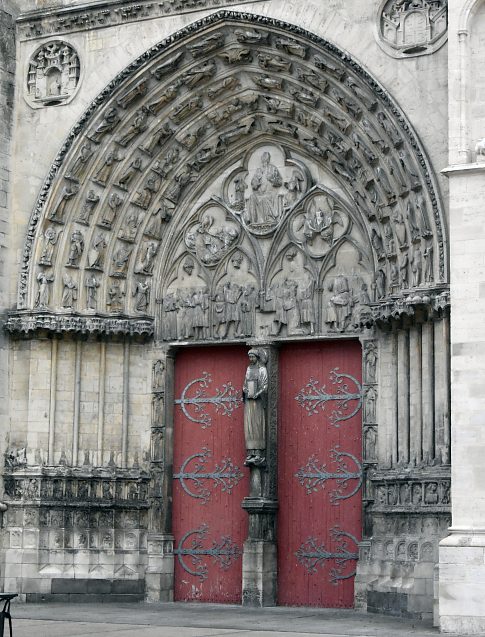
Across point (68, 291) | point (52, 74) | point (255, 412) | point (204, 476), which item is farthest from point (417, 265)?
point (52, 74)

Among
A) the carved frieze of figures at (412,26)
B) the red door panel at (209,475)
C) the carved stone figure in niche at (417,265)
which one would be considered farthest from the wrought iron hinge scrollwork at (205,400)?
the carved frieze of figures at (412,26)

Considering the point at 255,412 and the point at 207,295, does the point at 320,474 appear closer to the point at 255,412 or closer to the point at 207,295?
the point at 255,412

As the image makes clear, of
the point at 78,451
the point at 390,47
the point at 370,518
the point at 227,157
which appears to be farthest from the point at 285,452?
the point at 390,47

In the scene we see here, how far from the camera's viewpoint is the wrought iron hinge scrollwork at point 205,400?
1789cm

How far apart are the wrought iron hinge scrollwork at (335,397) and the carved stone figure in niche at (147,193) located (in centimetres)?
323

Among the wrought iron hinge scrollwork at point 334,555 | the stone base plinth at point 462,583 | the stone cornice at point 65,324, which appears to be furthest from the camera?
the stone cornice at point 65,324

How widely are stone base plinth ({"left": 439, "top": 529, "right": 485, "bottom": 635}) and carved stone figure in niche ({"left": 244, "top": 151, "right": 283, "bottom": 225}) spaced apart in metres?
5.75

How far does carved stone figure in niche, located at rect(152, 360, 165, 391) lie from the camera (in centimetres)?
1819

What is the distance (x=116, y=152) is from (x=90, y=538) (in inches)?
195

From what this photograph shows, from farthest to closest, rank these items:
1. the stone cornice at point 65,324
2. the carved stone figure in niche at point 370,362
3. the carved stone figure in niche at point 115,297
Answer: the carved stone figure in niche at point 115,297, the stone cornice at point 65,324, the carved stone figure in niche at point 370,362

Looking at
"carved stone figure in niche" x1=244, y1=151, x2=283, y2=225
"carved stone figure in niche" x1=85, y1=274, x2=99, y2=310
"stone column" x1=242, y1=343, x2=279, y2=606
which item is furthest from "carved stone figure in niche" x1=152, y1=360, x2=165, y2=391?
"carved stone figure in niche" x1=244, y1=151, x2=283, y2=225

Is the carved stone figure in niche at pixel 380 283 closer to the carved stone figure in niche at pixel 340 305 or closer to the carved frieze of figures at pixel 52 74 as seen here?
the carved stone figure in niche at pixel 340 305

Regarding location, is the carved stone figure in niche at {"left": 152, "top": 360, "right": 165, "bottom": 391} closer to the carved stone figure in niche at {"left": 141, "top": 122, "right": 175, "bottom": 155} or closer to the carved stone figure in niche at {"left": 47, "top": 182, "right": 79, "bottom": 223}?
the carved stone figure in niche at {"left": 47, "top": 182, "right": 79, "bottom": 223}

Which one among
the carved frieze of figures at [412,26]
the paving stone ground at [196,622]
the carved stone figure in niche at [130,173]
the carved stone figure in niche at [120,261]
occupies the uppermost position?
the carved frieze of figures at [412,26]
